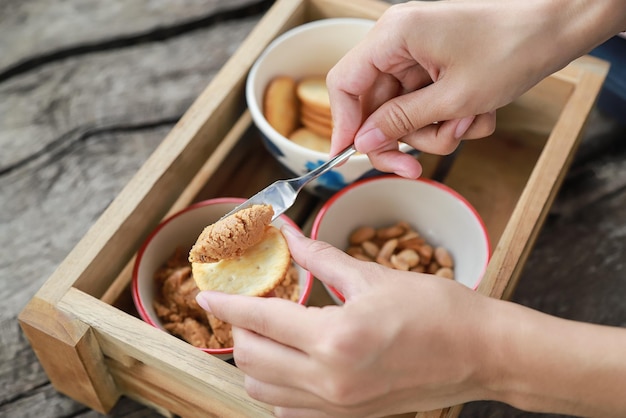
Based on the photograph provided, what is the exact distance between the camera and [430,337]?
56 cm

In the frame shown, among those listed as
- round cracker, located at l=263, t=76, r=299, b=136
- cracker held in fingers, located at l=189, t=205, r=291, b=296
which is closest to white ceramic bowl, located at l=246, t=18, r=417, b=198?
round cracker, located at l=263, t=76, r=299, b=136

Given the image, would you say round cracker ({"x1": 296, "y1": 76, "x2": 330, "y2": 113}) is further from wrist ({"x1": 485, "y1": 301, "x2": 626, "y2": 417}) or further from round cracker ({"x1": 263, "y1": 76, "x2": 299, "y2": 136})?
wrist ({"x1": 485, "y1": 301, "x2": 626, "y2": 417})

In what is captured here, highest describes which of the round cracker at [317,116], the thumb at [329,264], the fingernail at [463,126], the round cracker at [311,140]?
the thumb at [329,264]

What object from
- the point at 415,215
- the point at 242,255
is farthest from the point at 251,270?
the point at 415,215

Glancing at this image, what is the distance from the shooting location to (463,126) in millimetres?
733

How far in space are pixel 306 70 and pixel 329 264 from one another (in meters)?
0.39

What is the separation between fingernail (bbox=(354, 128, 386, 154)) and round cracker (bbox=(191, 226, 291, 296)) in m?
0.12

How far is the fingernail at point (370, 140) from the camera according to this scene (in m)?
0.73

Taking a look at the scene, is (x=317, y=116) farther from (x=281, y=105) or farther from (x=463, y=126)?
(x=463, y=126)

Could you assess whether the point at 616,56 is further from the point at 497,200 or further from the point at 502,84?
the point at 502,84

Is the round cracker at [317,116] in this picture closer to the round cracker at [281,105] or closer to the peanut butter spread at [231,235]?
the round cracker at [281,105]

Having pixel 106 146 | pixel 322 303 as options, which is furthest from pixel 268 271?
pixel 106 146

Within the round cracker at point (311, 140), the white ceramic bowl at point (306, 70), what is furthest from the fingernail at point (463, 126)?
the round cracker at point (311, 140)

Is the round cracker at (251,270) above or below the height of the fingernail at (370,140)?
below
